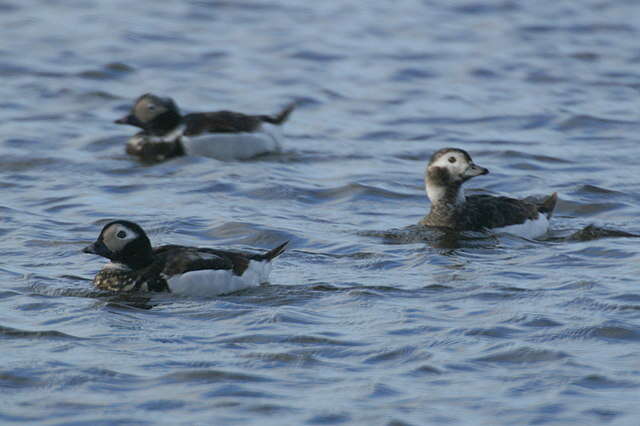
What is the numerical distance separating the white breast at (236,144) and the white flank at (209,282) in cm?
645

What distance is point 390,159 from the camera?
17.7 metres

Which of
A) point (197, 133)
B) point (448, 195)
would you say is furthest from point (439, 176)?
point (197, 133)

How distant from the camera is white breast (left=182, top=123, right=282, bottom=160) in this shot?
58.2 feet

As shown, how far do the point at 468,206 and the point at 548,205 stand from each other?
0.84 m

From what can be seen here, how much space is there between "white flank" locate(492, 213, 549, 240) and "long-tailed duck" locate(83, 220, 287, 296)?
Result: 295 centimetres

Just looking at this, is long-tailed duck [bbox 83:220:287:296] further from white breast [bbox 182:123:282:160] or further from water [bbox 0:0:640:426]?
white breast [bbox 182:123:282:160]

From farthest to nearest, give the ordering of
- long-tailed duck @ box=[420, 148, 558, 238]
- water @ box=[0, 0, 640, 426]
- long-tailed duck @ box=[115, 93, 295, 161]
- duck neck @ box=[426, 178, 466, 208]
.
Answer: long-tailed duck @ box=[115, 93, 295, 161] → duck neck @ box=[426, 178, 466, 208] → long-tailed duck @ box=[420, 148, 558, 238] → water @ box=[0, 0, 640, 426]

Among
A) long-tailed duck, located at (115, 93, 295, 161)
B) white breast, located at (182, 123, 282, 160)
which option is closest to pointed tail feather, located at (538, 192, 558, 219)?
white breast, located at (182, 123, 282, 160)

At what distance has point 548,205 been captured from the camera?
14312 mm

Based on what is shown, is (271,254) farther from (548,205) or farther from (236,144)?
(236,144)

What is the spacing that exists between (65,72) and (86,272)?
1065 cm

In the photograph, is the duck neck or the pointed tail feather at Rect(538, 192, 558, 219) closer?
the pointed tail feather at Rect(538, 192, 558, 219)

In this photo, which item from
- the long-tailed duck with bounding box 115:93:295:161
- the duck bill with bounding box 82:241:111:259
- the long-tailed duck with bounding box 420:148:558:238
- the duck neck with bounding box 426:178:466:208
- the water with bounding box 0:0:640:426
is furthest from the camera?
the long-tailed duck with bounding box 115:93:295:161

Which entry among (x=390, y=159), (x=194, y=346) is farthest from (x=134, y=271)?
(x=390, y=159)
